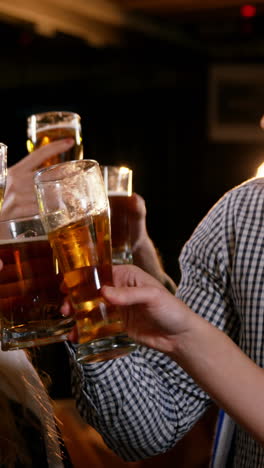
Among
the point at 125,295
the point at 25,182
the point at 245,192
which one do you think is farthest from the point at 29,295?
the point at 245,192

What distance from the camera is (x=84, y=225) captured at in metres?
0.87

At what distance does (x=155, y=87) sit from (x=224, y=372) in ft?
25.4

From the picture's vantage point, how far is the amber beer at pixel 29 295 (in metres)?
0.90

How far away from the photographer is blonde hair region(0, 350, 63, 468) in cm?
82

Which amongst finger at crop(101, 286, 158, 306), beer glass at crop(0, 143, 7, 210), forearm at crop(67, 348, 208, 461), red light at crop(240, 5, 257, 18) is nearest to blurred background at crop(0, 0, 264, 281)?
red light at crop(240, 5, 257, 18)

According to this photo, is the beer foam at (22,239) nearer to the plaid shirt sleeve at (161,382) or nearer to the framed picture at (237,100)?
the plaid shirt sleeve at (161,382)

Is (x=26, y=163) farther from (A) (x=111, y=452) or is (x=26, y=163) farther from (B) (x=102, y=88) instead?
(B) (x=102, y=88)

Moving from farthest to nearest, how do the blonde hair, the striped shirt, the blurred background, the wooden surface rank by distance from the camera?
the blurred background → the striped shirt → the wooden surface → the blonde hair

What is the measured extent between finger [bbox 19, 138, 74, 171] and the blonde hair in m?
0.47

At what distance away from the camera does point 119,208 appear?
1.50m

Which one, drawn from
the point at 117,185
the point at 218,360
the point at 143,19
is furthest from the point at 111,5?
the point at 218,360

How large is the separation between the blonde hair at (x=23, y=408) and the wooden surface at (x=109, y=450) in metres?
0.15

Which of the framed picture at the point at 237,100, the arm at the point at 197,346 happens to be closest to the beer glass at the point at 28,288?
the arm at the point at 197,346

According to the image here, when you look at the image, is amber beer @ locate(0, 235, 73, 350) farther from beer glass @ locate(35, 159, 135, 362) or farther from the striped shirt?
the striped shirt
